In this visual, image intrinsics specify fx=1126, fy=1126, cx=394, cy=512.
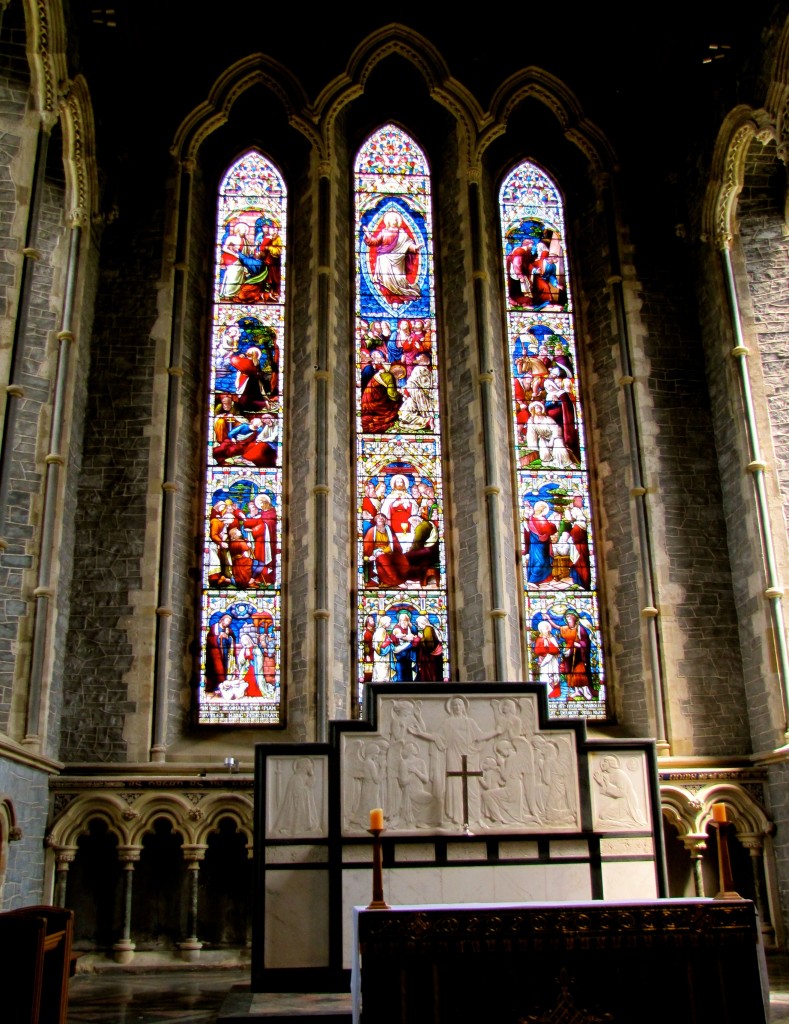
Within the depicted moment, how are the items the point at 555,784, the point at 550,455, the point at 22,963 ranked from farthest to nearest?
the point at 550,455 < the point at 555,784 < the point at 22,963

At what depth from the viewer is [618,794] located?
8.59 meters

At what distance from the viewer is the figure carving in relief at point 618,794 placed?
852 cm

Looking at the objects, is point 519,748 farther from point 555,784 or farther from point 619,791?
point 619,791

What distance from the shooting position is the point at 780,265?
1176 centimetres

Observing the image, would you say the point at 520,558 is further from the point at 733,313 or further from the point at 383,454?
the point at 733,313

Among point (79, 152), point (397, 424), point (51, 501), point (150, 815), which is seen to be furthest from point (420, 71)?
point (150, 815)

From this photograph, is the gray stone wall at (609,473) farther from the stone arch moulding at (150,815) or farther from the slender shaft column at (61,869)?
the slender shaft column at (61,869)

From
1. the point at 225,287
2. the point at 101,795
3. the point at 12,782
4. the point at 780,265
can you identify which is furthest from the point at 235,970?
the point at 780,265

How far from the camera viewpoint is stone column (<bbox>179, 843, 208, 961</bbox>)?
962 cm

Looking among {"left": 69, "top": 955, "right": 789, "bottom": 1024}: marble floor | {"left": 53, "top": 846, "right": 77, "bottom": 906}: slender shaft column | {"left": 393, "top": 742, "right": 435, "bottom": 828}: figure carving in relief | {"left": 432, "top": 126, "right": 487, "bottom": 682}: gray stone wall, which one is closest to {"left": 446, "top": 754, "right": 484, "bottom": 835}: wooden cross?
{"left": 393, "top": 742, "right": 435, "bottom": 828}: figure carving in relief

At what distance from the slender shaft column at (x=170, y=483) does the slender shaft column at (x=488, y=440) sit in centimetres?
309

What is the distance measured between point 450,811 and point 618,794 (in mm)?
1324

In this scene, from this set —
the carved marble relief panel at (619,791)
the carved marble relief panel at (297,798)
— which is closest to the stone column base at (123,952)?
the carved marble relief panel at (297,798)

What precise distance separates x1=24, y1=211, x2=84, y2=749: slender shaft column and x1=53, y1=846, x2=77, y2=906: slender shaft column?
0.98m
